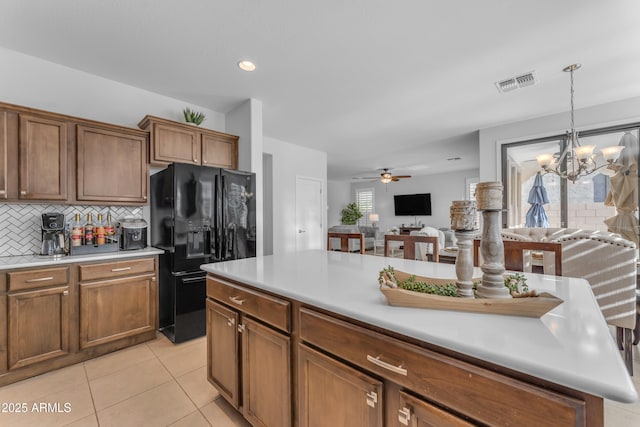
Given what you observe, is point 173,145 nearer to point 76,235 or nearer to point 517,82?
point 76,235

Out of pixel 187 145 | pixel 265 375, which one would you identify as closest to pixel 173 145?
pixel 187 145

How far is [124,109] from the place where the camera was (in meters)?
2.92

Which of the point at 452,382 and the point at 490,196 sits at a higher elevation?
the point at 490,196

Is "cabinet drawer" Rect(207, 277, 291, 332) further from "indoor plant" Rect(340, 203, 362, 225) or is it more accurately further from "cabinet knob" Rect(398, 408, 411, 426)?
"indoor plant" Rect(340, 203, 362, 225)

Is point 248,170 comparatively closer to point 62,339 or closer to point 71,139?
point 71,139

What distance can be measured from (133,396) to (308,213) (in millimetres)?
4212

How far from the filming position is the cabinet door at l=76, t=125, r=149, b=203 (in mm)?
2436

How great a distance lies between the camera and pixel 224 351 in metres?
1.60

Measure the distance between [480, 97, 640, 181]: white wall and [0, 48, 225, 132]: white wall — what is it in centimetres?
460

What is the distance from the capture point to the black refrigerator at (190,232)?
2.57 meters

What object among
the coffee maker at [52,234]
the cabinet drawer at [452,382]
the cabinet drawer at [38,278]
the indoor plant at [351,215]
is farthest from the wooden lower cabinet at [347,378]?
the indoor plant at [351,215]

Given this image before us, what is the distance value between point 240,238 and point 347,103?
2134 millimetres


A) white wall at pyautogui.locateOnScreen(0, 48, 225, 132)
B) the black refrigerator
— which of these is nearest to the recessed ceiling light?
the black refrigerator

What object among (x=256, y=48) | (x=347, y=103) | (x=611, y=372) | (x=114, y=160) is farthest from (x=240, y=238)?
(x=611, y=372)
